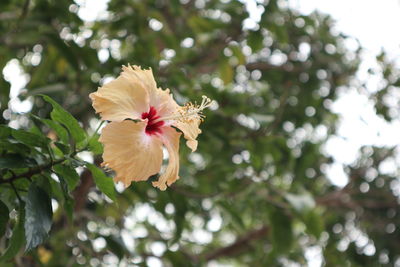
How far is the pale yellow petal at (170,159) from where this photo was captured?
3.81ft

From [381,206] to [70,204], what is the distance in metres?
2.67

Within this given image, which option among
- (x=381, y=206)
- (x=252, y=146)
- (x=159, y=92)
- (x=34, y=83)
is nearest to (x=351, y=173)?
(x=381, y=206)

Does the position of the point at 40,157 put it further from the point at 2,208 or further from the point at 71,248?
the point at 71,248

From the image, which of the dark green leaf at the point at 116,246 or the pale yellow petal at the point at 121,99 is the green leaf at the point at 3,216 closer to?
the pale yellow petal at the point at 121,99

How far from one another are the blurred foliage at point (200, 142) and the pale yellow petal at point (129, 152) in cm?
11

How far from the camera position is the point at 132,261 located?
207 centimetres

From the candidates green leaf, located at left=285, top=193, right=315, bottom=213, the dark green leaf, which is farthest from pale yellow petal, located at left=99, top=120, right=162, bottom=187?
green leaf, located at left=285, top=193, right=315, bottom=213

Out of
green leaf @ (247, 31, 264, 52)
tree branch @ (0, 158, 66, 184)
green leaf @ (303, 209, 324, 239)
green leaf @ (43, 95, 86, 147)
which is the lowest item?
green leaf @ (303, 209, 324, 239)

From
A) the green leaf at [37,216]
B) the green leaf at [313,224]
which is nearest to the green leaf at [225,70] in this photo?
the green leaf at [313,224]

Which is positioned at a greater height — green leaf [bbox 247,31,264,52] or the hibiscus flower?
the hibiscus flower

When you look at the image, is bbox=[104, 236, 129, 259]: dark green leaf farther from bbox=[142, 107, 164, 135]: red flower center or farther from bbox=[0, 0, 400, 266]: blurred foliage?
bbox=[142, 107, 164, 135]: red flower center

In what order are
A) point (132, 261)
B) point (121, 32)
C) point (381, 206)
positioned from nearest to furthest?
point (132, 261)
point (121, 32)
point (381, 206)

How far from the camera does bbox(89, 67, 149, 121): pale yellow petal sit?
3.54ft

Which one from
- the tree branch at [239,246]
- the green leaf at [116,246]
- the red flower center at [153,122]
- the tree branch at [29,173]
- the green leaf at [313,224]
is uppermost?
the red flower center at [153,122]
